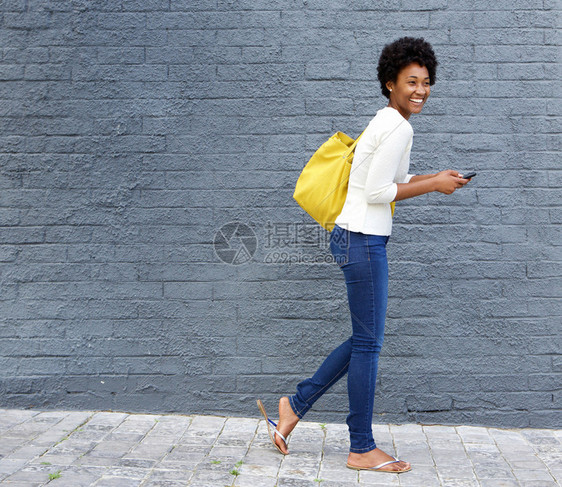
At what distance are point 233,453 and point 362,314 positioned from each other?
104 centimetres

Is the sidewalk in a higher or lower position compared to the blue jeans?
lower

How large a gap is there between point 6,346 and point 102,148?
1387 mm

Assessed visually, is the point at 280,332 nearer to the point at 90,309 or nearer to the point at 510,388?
the point at 90,309

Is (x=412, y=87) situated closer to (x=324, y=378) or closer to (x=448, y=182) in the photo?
(x=448, y=182)

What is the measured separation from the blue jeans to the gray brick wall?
72cm

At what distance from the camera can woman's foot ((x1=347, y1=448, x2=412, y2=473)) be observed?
3.25 meters

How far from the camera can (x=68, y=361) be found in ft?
13.4

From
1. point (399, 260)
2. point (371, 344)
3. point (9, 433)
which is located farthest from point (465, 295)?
point (9, 433)

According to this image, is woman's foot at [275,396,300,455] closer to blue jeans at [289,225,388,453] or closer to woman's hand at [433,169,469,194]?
blue jeans at [289,225,388,453]

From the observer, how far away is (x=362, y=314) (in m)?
3.23

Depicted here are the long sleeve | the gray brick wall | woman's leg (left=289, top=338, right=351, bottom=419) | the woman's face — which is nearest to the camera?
the long sleeve

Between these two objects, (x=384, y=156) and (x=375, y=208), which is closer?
(x=384, y=156)

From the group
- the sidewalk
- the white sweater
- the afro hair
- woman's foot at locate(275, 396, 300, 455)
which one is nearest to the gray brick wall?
the sidewalk

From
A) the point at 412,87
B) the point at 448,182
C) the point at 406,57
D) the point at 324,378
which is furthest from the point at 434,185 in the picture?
the point at 324,378
